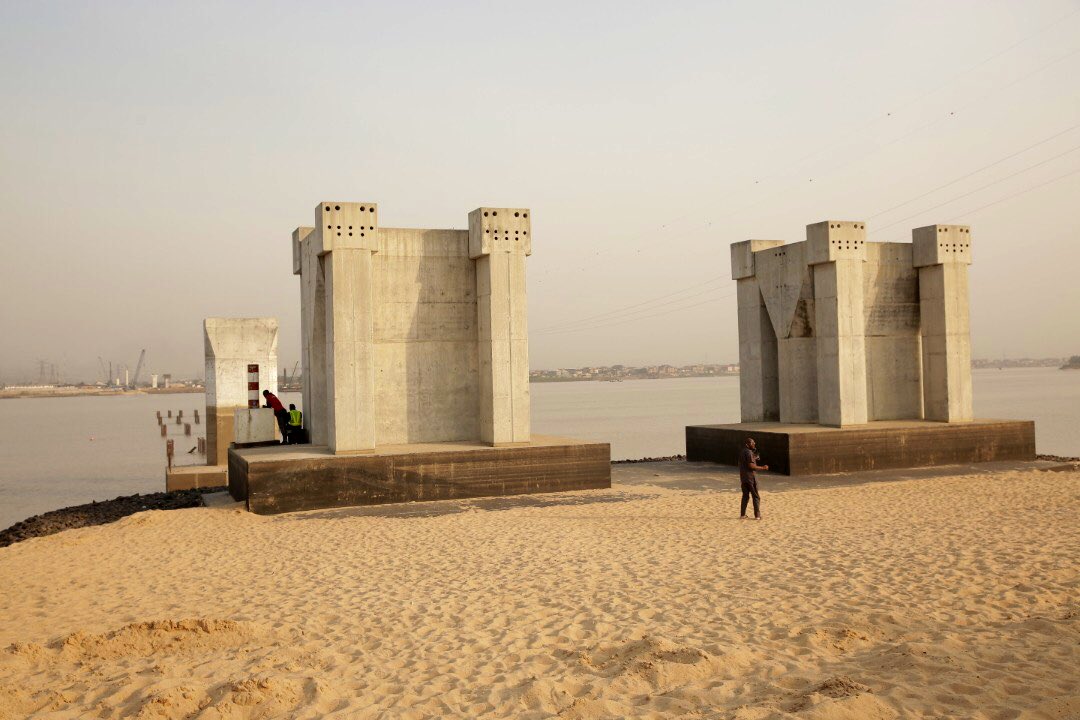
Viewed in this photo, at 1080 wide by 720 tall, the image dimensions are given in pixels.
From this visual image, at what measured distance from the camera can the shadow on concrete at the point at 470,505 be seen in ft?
49.5

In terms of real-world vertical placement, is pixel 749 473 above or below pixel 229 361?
below

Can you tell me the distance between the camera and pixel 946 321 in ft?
73.0

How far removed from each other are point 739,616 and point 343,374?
1054 cm

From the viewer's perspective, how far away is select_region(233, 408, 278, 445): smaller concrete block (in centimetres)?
1933

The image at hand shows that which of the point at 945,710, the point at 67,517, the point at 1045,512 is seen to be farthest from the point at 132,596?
the point at 1045,512

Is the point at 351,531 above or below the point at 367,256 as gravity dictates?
below

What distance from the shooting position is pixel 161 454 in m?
49.5

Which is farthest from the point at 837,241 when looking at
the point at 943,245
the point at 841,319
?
the point at 943,245

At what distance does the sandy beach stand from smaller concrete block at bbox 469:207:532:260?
624 centimetres

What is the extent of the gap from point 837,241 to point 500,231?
9048 millimetres

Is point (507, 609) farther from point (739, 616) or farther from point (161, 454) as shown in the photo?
point (161, 454)

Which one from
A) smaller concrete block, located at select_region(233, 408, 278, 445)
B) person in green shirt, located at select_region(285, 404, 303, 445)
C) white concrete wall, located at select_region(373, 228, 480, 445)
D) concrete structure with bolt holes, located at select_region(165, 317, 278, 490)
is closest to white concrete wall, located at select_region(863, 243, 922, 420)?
white concrete wall, located at select_region(373, 228, 480, 445)

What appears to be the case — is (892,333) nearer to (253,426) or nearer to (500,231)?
(500,231)

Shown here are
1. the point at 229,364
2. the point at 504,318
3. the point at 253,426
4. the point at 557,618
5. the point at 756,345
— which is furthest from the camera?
the point at 229,364
